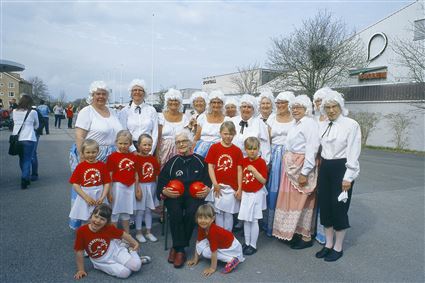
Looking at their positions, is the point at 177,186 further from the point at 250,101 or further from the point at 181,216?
the point at 250,101

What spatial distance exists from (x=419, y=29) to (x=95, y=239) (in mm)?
21012

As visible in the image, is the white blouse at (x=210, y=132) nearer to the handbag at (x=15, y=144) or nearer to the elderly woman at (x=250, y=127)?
the elderly woman at (x=250, y=127)

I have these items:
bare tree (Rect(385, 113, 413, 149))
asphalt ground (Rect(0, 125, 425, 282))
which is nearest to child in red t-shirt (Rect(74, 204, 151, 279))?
asphalt ground (Rect(0, 125, 425, 282))

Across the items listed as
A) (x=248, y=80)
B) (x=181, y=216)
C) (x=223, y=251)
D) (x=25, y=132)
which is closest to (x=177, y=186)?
(x=181, y=216)

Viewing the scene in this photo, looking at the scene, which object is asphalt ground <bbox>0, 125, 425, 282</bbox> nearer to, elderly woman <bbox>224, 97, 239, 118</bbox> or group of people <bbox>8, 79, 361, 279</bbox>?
group of people <bbox>8, 79, 361, 279</bbox>

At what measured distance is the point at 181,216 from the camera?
13.1ft

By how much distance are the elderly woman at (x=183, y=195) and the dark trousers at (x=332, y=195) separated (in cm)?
143

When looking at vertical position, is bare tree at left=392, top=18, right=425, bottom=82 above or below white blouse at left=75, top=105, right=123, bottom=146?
above

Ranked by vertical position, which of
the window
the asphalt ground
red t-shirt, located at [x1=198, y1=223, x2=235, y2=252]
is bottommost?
the asphalt ground

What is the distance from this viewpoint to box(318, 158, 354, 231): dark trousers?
155 inches

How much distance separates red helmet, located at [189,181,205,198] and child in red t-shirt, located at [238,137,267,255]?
0.55 metres

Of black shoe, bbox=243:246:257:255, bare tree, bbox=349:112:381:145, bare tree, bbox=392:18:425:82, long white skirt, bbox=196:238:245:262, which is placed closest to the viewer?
long white skirt, bbox=196:238:245:262

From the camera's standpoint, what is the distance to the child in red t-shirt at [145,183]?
14.0ft

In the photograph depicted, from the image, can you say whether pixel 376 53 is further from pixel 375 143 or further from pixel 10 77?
pixel 10 77
